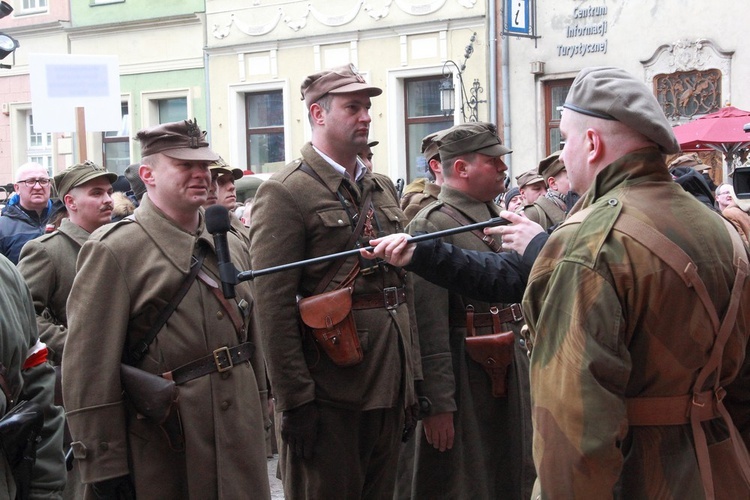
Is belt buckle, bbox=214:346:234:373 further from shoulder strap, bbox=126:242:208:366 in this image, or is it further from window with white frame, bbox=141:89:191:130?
window with white frame, bbox=141:89:191:130

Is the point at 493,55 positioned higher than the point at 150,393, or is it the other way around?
the point at 493,55

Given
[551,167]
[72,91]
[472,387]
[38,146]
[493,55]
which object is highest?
[493,55]

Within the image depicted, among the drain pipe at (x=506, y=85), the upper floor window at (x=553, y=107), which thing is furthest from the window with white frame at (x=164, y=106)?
the upper floor window at (x=553, y=107)

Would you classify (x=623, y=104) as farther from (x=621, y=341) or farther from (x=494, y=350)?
(x=494, y=350)

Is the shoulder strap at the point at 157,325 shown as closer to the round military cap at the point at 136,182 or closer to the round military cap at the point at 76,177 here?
the round military cap at the point at 76,177

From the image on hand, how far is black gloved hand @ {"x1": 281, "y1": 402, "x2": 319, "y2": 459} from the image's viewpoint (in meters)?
4.32

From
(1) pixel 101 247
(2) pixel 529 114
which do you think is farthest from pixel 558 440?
(2) pixel 529 114

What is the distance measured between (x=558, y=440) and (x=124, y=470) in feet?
6.81

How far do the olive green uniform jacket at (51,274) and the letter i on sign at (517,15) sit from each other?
1356cm

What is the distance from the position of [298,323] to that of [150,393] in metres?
0.65

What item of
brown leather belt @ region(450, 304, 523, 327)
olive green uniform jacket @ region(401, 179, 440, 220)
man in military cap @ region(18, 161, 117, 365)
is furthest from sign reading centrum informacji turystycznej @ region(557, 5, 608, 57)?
brown leather belt @ region(450, 304, 523, 327)

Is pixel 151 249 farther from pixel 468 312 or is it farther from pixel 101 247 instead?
pixel 468 312

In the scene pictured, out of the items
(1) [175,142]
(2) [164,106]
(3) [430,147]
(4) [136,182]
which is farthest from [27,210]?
(2) [164,106]

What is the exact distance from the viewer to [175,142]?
4.61 meters
